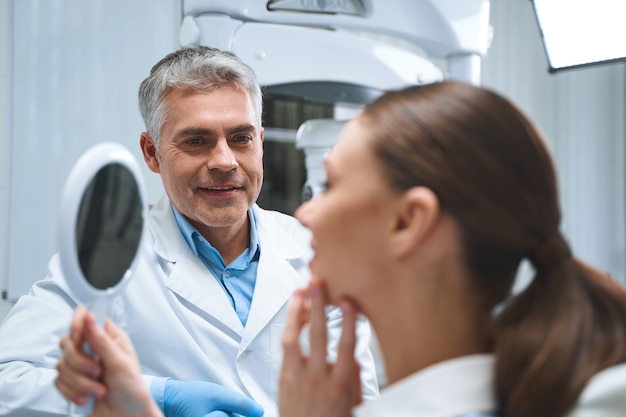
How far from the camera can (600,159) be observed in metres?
4.55

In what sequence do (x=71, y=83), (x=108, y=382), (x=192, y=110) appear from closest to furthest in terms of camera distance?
(x=108, y=382), (x=192, y=110), (x=71, y=83)

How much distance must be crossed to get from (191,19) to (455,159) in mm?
1117

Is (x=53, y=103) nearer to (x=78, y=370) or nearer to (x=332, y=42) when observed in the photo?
(x=332, y=42)

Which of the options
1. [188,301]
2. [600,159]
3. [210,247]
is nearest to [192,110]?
[210,247]

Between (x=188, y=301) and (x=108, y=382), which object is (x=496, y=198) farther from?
(x=188, y=301)

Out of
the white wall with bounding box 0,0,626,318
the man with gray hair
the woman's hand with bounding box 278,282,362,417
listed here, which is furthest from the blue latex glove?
the white wall with bounding box 0,0,626,318

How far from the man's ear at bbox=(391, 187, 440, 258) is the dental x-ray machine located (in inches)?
39.1

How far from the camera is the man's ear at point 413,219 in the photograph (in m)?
0.80

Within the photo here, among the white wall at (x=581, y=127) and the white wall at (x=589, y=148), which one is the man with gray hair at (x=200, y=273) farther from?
the white wall at (x=589, y=148)

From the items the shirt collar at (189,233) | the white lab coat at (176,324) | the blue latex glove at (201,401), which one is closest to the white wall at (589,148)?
the shirt collar at (189,233)

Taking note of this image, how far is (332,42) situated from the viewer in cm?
184

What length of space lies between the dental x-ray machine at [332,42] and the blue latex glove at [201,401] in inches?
31.9

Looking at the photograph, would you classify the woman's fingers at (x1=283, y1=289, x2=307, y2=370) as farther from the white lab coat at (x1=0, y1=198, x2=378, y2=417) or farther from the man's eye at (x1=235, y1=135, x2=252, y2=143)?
the man's eye at (x1=235, y1=135, x2=252, y2=143)

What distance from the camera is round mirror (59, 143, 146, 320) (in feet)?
2.81
